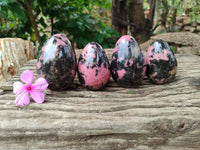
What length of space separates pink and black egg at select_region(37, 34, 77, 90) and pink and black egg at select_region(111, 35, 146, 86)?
248 millimetres

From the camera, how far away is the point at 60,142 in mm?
692

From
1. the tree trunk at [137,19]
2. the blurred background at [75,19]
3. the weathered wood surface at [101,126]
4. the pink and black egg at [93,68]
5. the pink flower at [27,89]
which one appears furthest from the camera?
the tree trunk at [137,19]

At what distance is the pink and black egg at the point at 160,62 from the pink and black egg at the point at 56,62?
462mm

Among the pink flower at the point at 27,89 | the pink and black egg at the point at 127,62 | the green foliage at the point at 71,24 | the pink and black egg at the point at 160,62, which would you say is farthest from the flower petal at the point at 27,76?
the green foliage at the point at 71,24

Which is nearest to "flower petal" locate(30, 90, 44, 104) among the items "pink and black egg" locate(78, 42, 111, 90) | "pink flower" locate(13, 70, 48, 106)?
"pink flower" locate(13, 70, 48, 106)

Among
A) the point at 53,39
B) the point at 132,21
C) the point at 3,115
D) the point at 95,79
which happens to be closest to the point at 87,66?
the point at 95,79

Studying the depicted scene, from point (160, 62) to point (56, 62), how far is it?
1.91ft

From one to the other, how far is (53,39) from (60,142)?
0.52 meters

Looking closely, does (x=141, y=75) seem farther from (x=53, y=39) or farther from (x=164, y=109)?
(x=53, y=39)

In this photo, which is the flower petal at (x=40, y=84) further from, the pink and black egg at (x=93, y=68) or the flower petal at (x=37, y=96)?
the pink and black egg at (x=93, y=68)

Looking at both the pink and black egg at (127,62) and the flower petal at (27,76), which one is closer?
the flower petal at (27,76)

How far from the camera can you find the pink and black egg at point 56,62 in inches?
34.5

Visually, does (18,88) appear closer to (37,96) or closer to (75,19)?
(37,96)

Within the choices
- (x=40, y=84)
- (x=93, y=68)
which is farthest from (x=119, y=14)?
(x=40, y=84)
